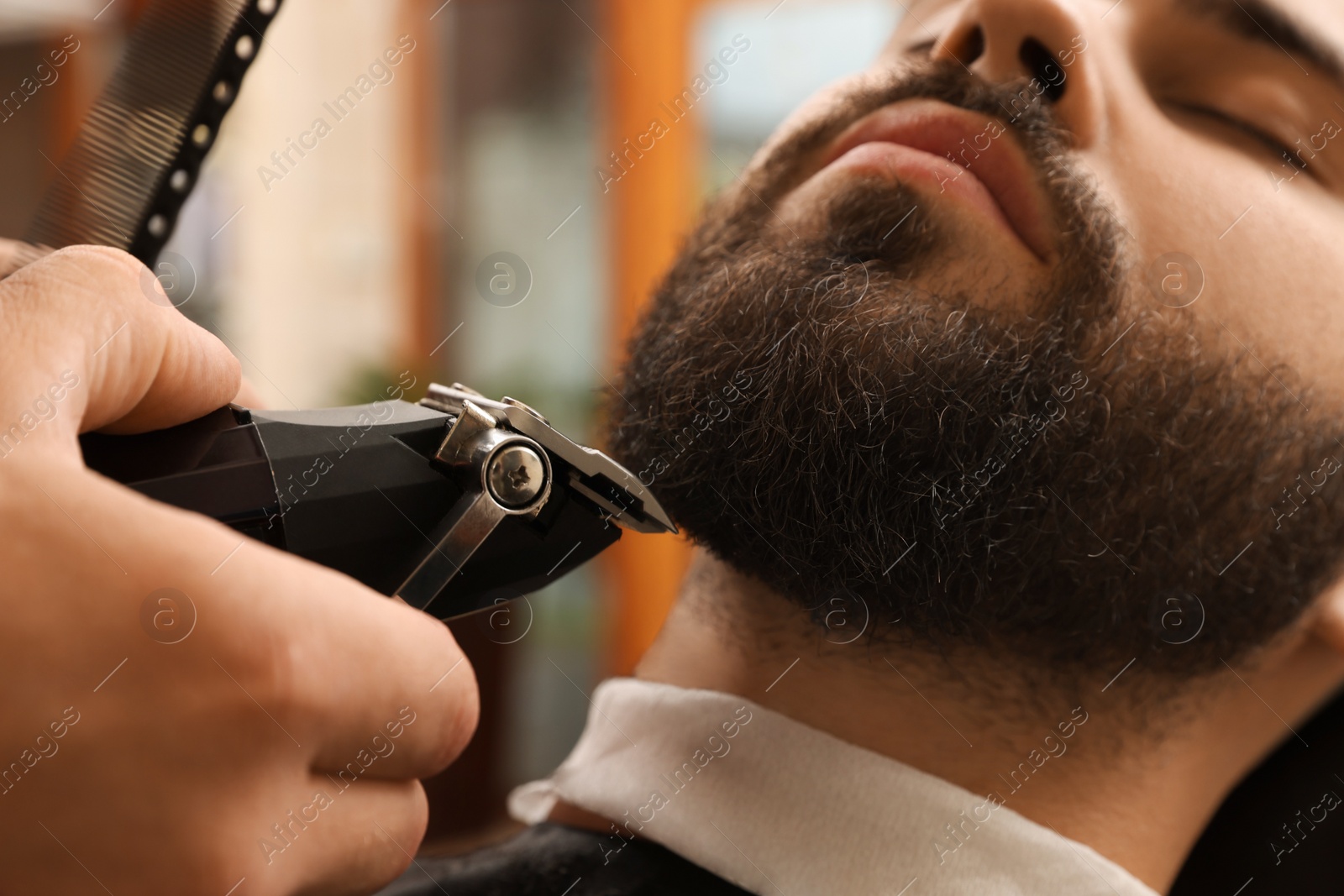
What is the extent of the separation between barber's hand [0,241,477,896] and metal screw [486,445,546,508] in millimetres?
102

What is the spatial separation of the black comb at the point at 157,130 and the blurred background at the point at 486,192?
162 cm

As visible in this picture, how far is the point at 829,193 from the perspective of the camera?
792 millimetres

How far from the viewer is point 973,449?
0.70m

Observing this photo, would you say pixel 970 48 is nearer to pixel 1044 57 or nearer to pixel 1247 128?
pixel 1044 57

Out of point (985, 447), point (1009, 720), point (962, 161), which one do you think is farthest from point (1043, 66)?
point (1009, 720)

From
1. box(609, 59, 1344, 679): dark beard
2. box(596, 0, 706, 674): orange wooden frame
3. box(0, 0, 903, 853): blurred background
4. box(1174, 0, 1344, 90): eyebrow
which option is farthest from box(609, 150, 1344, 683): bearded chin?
box(596, 0, 706, 674): orange wooden frame

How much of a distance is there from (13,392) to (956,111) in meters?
0.67

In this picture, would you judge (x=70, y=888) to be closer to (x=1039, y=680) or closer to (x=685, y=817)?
(x=685, y=817)

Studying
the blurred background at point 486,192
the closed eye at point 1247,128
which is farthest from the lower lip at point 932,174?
the blurred background at point 486,192

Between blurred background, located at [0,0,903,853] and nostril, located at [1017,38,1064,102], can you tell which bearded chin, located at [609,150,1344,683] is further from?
blurred background, located at [0,0,903,853]

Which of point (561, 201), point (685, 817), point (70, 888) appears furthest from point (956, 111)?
point (561, 201)

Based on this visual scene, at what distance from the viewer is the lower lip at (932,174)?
0.76 meters

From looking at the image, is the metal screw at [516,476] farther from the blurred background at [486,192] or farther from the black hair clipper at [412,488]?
the blurred background at [486,192]

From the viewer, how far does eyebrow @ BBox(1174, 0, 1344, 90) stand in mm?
828
